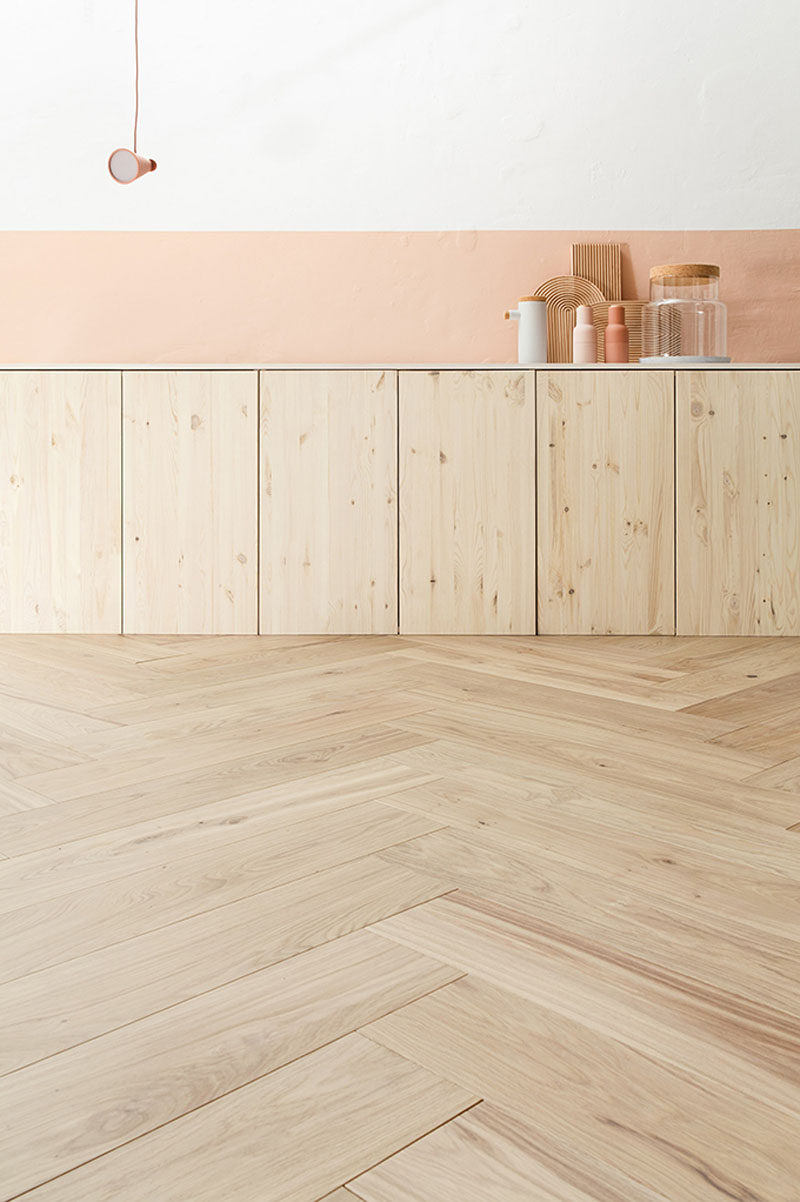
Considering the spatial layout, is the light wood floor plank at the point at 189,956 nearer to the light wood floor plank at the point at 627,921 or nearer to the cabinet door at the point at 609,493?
the light wood floor plank at the point at 627,921

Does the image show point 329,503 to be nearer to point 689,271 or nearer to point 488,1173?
point 689,271

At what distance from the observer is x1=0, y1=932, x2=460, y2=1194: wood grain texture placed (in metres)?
0.77

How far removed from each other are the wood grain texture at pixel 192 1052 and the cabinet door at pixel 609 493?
1860 mm

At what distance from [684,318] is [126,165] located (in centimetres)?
156

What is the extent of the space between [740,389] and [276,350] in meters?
1.30

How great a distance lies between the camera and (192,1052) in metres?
0.87

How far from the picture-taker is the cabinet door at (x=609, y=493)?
2.78 metres

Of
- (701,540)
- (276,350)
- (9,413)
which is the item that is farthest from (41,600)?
(701,540)

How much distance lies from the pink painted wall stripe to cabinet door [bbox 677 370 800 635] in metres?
0.47

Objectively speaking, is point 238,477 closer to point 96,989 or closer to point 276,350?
point 276,350

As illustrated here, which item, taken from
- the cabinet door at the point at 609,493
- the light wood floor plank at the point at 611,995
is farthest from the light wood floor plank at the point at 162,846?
the cabinet door at the point at 609,493

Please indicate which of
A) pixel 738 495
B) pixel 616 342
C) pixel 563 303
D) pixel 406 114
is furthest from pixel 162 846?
pixel 406 114

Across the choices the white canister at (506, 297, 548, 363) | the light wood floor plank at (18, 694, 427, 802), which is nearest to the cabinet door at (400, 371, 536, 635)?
the white canister at (506, 297, 548, 363)

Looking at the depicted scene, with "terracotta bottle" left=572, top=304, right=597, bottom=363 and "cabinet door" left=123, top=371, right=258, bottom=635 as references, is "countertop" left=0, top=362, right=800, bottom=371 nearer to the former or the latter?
"cabinet door" left=123, top=371, right=258, bottom=635
